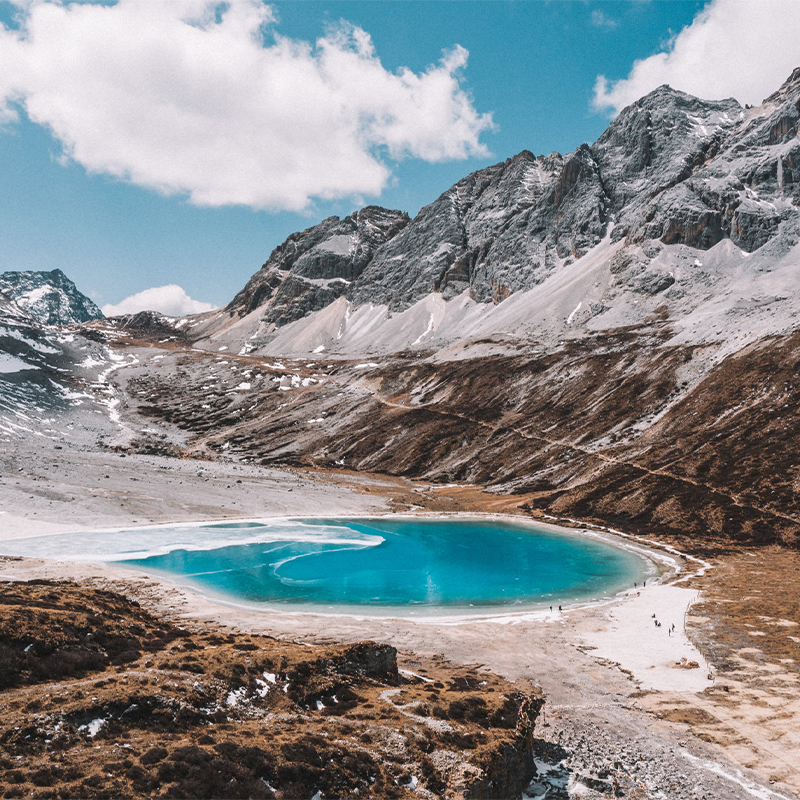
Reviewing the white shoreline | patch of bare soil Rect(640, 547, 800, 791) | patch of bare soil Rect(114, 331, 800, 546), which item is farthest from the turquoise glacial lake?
patch of bare soil Rect(114, 331, 800, 546)

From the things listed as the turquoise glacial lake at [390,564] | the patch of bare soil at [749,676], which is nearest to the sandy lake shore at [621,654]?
the patch of bare soil at [749,676]

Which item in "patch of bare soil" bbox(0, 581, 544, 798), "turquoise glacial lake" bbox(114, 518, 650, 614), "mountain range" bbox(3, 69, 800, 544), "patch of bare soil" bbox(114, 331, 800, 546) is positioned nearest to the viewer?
"patch of bare soil" bbox(0, 581, 544, 798)

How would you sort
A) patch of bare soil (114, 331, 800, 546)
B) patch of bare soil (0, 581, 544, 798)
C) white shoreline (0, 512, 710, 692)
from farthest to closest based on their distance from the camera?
patch of bare soil (114, 331, 800, 546) → white shoreline (0, 512, 710, 692) → patch of bare soil (0, 581, 544, 798)

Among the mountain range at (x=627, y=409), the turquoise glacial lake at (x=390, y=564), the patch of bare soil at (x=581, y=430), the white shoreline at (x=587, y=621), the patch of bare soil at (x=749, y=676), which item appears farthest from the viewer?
the mountain range at (x=627, y=409)

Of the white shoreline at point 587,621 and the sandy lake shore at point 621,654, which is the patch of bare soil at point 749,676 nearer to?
the sandy lake shore at point 621,654

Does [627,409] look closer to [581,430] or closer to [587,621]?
[581,430]

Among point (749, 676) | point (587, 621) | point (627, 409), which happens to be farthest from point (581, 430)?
point (749, 676)

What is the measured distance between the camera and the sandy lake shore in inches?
878

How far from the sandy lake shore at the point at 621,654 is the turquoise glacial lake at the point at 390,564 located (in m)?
5.59

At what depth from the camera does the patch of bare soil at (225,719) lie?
13336 millimetres

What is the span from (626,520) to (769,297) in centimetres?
10619

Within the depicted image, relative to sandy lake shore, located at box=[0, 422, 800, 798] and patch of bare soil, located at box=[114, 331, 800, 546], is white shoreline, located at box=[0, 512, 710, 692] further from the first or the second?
patch of bare soil, located at box=[114, 331, 800, 546]

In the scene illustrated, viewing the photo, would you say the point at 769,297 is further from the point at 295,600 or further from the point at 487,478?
the point at 295,600

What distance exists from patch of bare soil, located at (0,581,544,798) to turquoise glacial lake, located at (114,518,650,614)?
2774cm
